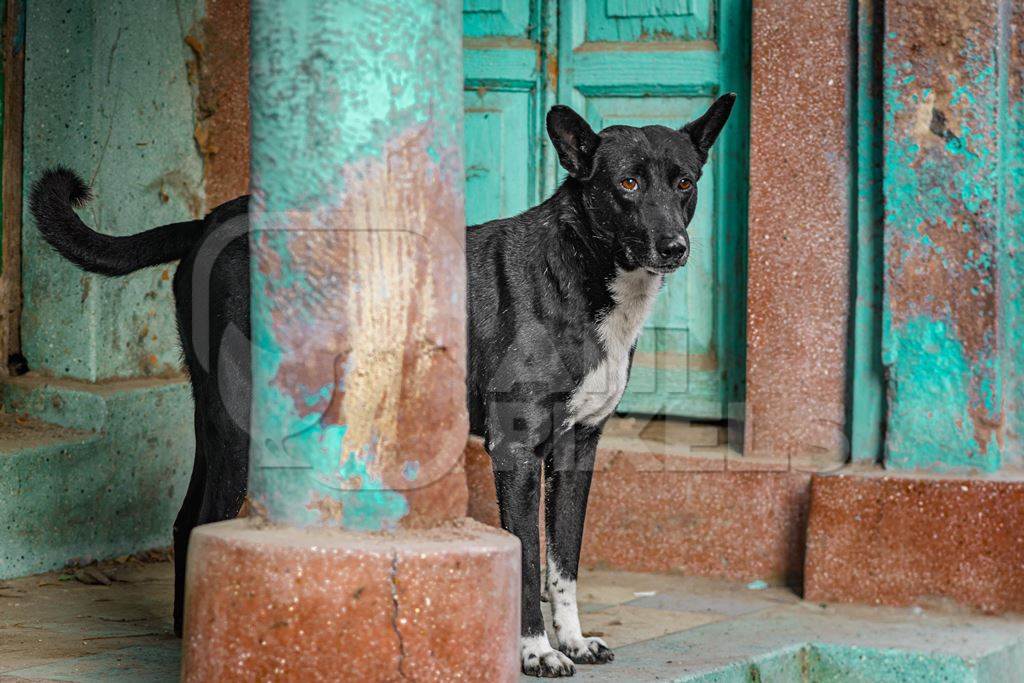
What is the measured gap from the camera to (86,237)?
13.0 ft

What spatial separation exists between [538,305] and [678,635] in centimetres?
119

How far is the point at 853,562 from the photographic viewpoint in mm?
4703

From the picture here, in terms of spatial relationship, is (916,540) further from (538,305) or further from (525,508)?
(538,305)

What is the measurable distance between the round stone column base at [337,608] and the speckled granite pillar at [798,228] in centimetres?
266

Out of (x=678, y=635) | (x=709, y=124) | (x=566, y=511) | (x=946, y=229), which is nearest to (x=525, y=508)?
(x=566, y=511)

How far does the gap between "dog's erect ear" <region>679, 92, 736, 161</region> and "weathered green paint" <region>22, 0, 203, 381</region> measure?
238cm

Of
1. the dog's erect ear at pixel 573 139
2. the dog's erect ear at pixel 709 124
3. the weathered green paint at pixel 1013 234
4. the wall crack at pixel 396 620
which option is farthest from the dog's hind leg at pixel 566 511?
the weathered green paint at pixel 1013 234

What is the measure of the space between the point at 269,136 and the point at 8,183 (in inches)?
114

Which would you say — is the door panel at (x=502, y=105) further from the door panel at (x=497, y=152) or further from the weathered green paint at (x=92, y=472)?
the weathered green paint at (x=92, y=472)

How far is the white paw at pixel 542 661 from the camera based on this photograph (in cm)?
364

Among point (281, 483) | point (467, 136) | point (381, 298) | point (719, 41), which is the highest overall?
point (719, 41)

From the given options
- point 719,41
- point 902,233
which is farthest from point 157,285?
point 902,233

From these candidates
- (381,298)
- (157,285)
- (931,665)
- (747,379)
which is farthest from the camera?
(157,285)

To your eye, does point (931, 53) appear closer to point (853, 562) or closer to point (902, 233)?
point (902, 233)
